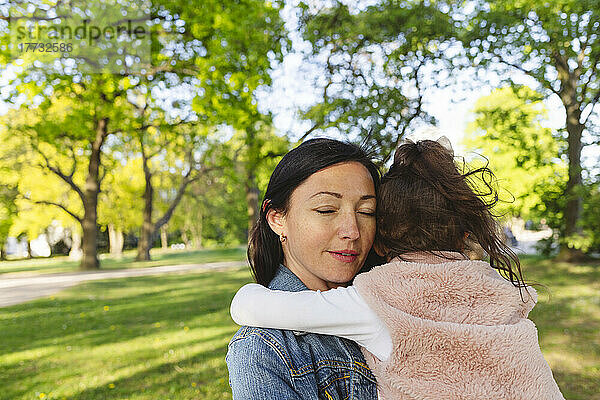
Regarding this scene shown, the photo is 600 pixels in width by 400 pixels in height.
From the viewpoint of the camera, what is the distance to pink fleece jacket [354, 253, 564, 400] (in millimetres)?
1496

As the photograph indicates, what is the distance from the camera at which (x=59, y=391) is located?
6.09m

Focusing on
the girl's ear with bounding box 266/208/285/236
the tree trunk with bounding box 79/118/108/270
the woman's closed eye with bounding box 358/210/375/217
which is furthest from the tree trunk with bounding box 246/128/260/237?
the woman's closed eye with bounding box 358/210/375/217

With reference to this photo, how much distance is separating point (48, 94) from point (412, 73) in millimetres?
10537

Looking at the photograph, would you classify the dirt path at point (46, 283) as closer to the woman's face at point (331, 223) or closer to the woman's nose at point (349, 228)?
the woman's face at point (331, 223)

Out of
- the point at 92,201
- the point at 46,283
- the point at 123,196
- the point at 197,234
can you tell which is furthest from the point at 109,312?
the point at 197,234

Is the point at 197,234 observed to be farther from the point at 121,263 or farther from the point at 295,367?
the point at 295,367

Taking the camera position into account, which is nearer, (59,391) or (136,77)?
(59,391)

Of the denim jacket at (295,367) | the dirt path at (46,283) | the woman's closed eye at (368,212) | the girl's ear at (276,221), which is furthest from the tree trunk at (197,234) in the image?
the denim jacket at (295,367)

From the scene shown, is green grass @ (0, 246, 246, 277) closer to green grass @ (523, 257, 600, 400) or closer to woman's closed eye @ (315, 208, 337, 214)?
green grass @ (523, 257, 600, 400)

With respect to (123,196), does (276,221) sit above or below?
below

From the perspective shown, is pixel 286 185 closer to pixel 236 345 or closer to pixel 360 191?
pixel 360 191

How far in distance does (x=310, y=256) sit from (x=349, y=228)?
0.17 metres

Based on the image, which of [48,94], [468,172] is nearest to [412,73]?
[48,94]

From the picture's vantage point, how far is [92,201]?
74.0 feet
